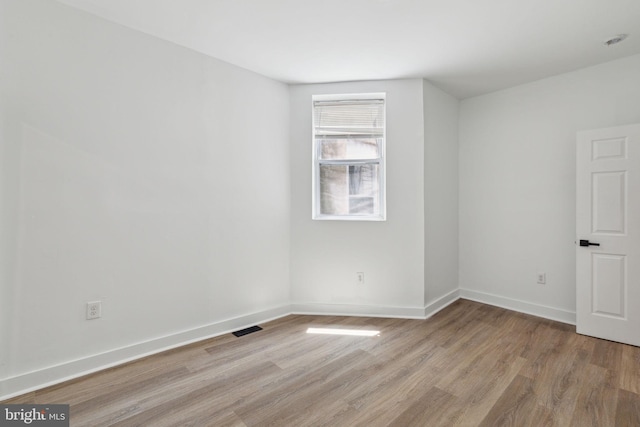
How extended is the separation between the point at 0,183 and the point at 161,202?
92cm

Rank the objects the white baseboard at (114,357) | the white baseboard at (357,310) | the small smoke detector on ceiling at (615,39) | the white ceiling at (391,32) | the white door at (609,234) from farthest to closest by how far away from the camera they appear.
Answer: the white baseboard at (357,310) → the white door at (609,234) → the small smoke detector on ceiling at (615,39) → the white ceiling at (391,32) → the white baseboard at (114,357)

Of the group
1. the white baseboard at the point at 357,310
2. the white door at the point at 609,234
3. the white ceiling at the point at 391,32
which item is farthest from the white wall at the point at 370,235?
the white door at the point at 609,234

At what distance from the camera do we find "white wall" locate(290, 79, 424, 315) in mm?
3164

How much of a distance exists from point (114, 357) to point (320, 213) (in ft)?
7.41

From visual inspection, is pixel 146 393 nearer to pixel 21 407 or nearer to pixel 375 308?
pixel 21 407

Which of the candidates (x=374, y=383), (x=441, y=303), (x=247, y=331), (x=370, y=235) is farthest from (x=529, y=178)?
(x=247, y=331)

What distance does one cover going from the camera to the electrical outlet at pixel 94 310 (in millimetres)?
2109

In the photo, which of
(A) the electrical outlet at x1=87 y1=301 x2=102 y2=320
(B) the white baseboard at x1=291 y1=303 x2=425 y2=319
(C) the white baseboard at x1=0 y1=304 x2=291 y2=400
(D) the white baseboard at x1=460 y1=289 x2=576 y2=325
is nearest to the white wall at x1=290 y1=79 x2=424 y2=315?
(B) the white baseboard at x1=291 y1=303 x2=425 y2=319

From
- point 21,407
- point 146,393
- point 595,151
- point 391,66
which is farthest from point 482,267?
point 21,407

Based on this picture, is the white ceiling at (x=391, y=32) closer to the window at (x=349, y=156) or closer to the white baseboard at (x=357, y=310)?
the window at (x=349, y=156)

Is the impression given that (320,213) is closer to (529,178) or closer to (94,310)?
(94,310)

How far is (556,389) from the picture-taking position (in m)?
1.92

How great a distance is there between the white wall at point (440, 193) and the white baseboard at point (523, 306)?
9.4 inches

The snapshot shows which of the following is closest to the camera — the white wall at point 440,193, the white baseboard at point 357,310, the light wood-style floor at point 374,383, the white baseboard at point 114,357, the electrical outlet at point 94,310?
the light wood-style floor at point 374,383
